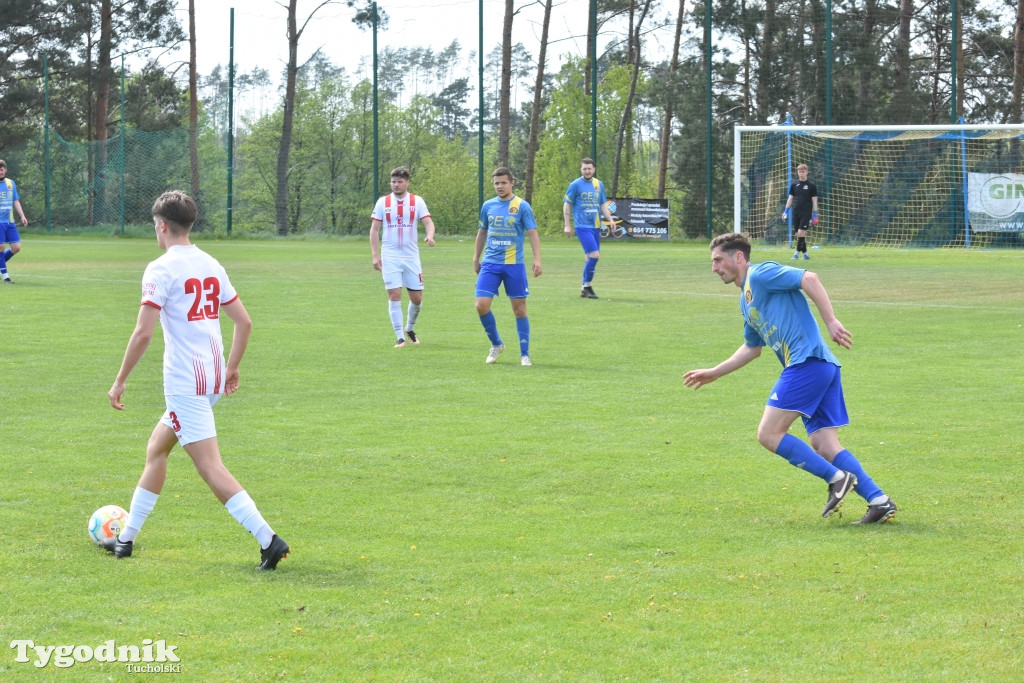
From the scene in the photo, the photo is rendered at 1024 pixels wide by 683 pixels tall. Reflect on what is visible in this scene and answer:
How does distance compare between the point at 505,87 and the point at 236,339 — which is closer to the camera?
the point at 236,339

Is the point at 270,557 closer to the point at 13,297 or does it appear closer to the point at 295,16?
the point at 13,297

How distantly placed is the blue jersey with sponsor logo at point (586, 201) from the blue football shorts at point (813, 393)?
1399cm

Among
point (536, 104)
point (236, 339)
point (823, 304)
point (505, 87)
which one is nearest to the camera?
point (236, 339)

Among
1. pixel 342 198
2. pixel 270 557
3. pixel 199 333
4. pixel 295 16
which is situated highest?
pixel 295 16

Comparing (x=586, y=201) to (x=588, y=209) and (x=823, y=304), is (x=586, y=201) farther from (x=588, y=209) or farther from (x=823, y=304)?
(x=823, y=304)

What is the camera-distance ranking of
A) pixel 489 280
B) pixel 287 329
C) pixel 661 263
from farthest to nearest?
pixel 661 263 → pixel 287 329 → pixel 489 280

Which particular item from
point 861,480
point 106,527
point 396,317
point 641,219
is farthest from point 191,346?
point 641,219

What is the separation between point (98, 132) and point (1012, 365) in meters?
48.1

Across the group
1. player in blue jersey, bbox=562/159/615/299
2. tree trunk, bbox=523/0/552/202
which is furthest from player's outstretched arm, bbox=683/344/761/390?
tree trunk, bbox=523/0/552/202

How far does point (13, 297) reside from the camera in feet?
64.2

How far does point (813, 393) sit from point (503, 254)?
7116 millimetres

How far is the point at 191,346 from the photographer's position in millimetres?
5699

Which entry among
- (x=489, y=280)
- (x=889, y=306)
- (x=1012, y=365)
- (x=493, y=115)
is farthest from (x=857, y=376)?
(x=493, y=115)

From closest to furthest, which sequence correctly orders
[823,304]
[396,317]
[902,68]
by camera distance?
[823,304], [396,317], [902,68]
